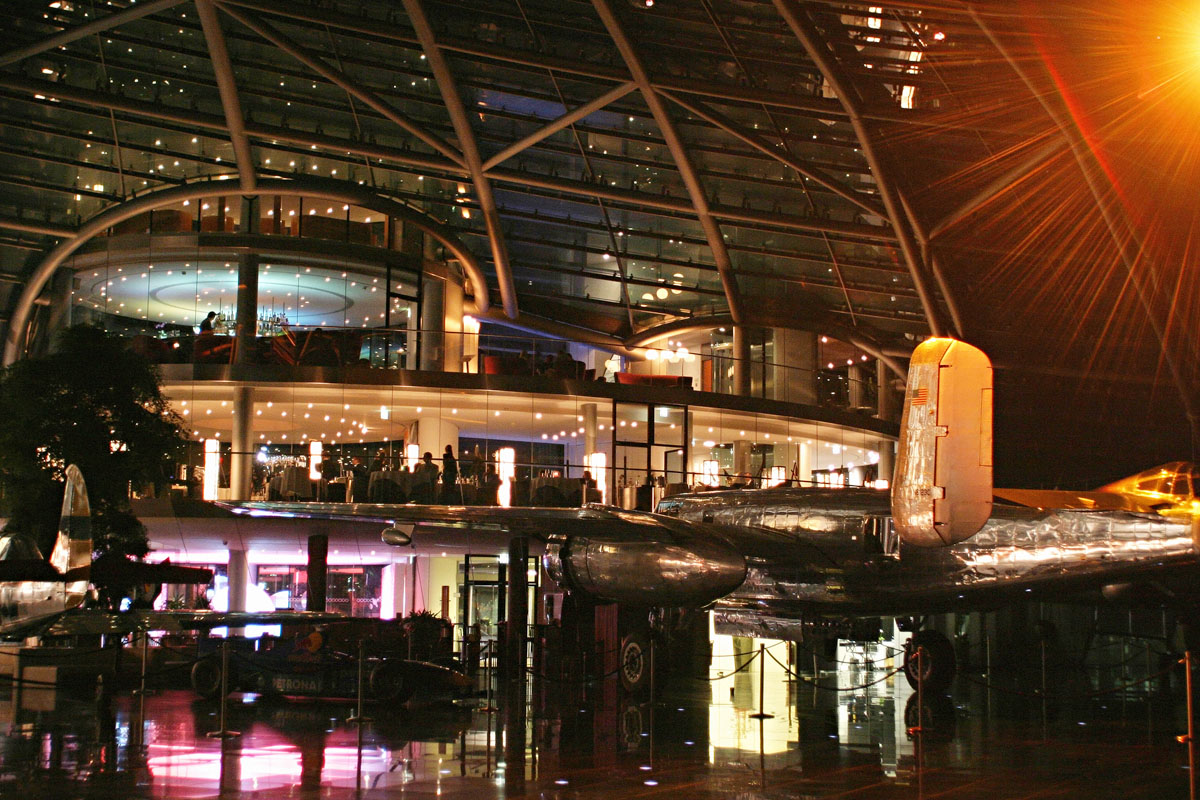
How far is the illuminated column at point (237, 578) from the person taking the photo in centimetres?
3500

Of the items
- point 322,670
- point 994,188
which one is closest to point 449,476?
point 322,670

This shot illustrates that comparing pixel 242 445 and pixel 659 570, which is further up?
pixel 242 445

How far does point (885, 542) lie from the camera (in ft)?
53.2

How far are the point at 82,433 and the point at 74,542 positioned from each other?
30.2 feet

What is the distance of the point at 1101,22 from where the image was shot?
84.8ft

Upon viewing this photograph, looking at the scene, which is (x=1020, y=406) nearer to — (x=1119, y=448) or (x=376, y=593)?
(x=1119, y=448)

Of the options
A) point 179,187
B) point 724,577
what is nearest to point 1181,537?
point 724,577

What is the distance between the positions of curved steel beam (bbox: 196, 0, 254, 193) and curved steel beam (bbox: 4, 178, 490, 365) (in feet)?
2.43

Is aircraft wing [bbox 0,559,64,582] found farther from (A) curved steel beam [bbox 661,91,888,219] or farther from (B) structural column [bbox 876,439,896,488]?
(B) structural column [bbox 876,439,896,488]

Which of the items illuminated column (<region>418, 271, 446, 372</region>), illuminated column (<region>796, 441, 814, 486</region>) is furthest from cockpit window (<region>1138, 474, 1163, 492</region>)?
illuminated column (<region>418, 271, 446, 372</region>)

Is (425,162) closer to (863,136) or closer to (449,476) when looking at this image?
(449,476)

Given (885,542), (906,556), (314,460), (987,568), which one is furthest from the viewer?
(314,460)

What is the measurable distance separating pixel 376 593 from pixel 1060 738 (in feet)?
88.7

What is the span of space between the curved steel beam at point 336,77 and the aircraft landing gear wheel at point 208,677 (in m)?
19.3
